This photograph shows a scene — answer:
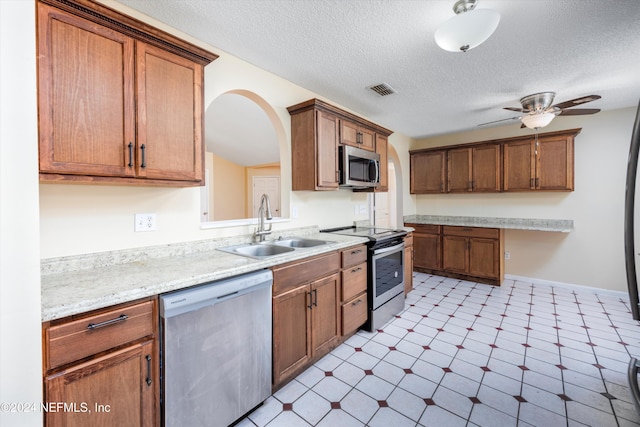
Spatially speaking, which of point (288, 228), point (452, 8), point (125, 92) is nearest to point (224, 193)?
point (288, 228)

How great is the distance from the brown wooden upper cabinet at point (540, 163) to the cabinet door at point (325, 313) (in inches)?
135

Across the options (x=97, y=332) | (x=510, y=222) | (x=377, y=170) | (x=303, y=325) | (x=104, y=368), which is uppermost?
(x=377, y=170)

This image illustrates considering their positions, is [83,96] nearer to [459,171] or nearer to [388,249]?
[388,249]

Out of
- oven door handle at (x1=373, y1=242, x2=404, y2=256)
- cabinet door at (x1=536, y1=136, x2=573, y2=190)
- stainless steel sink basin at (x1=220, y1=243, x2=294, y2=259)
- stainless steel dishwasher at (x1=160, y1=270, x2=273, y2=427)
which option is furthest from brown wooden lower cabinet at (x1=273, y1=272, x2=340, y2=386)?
cabinet door at (x1=536, y1=136, x2=573, y2=190)

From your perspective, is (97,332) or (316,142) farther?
(316,142)

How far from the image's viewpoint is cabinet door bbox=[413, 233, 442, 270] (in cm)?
450

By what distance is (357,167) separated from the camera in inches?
120

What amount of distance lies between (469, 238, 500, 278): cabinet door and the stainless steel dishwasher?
3632 millimetres

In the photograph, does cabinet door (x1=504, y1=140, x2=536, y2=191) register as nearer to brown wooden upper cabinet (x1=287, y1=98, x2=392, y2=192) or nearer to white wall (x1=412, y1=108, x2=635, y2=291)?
white wall (x1=412, y1=108, x2=635, y2=291)

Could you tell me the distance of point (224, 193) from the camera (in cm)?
712

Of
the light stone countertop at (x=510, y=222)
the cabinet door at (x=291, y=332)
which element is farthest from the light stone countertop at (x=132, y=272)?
the light stone countertop at (x=510, y=222)

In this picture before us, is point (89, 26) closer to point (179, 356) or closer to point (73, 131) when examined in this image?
point (73, 131)

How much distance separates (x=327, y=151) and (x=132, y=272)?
1.88 meters

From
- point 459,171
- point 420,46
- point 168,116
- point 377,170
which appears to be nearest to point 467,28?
point 420,46
